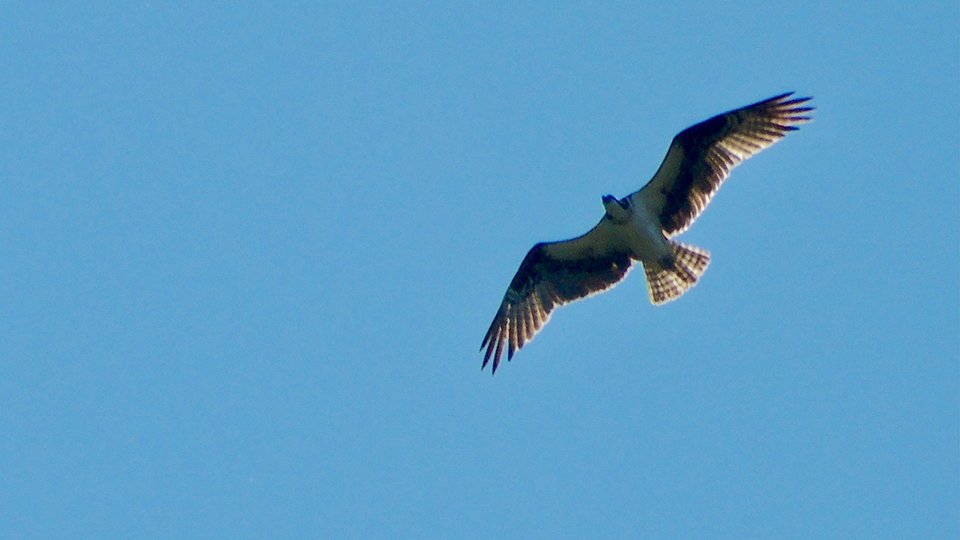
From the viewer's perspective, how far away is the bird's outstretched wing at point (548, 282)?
2042cm

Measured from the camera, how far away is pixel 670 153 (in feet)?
64.6

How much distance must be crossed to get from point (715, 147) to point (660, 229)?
1.11 meters

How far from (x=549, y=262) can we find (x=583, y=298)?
579 mm

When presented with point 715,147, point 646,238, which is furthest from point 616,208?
point 715,147

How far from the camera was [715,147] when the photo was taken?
1980cm

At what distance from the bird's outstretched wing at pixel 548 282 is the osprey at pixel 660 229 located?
1cm

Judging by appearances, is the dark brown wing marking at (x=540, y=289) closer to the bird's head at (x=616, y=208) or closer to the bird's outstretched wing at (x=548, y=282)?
the bird's outstretched wing at (x=548, y=282)

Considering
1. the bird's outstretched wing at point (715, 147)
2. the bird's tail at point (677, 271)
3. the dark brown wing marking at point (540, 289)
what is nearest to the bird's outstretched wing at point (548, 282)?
the dark brown wing marking at point (540, 289)

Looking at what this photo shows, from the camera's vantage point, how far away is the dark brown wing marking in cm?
2055

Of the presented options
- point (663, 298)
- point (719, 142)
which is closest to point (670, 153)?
point (719, 142)

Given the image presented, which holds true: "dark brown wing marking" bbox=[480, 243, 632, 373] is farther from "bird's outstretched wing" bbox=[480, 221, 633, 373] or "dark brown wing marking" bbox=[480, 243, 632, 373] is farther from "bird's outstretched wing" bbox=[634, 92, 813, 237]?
"bird's outstretched wing" bbox=[634, 92, 813, 237]

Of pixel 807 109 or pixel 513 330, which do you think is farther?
pixel 513 330

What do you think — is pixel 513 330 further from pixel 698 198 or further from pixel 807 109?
pixel 807 109

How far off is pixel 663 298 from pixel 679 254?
60cm
